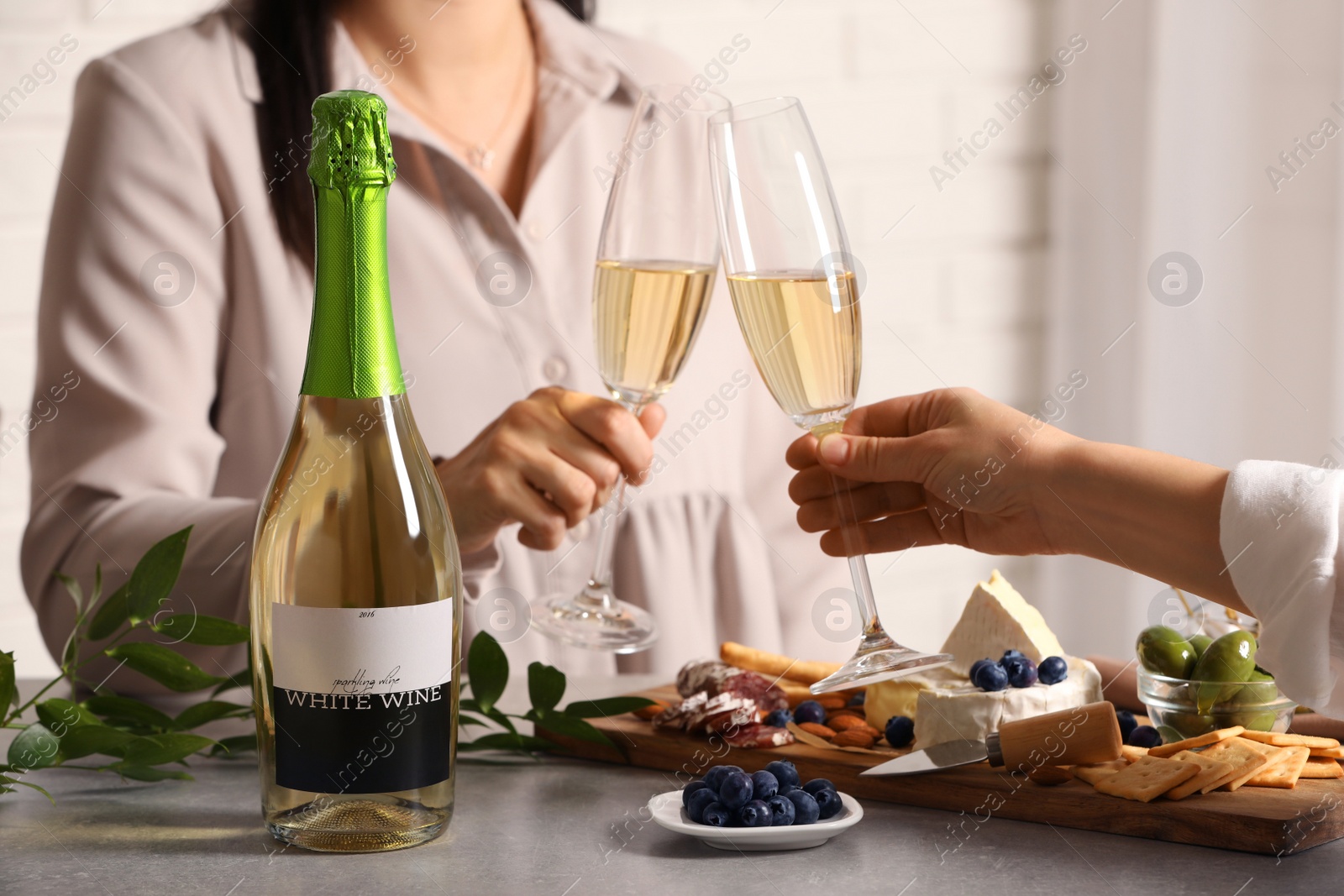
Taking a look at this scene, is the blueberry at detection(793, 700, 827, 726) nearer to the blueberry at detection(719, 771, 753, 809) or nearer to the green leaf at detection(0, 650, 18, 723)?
the blueberry at detection(719, 771, 753, 809)

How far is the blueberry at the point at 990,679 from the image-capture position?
839 mm

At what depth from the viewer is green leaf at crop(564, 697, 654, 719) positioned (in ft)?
2.96

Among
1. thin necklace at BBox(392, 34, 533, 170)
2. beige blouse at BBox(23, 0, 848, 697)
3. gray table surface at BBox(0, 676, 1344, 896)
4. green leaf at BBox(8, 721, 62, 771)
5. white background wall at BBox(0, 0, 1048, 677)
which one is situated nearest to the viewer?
gray table surface at BBox(0, 676, 1344, 896)

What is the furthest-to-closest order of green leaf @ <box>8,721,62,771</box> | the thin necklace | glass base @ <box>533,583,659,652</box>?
1. the thin necklace
2. glass base @ <box>533,583,659,652</box>
3. green leaf @ <box>8,721,62,771</box>

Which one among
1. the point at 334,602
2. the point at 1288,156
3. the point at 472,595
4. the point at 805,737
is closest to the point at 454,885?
the point at 334,602

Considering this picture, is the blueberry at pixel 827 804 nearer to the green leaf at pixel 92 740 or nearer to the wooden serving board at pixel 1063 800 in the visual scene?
the wooden serving board at pixel 1063 800

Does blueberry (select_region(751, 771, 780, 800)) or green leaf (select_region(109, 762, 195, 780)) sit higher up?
A: blueberry (select_region(751, 771, 780, 800))

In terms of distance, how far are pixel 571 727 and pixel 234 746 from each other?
0.25m

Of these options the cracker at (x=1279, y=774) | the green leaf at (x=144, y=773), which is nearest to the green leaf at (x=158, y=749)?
the green leaf at (x=144, y=773)

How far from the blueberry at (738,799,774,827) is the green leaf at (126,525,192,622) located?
39 centimetres

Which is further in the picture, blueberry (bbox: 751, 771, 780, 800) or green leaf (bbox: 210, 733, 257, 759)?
green leaf (bbox: 210, 733, 257, 759)

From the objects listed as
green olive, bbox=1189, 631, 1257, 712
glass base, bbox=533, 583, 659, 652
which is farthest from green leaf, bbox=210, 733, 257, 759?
green olive, bbox=1189, 631, 1257, 712

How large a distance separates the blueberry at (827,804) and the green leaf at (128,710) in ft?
1.50

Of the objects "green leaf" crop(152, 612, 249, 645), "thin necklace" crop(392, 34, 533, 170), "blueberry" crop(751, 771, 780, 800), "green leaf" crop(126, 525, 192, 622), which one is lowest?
"blueberry" crop(751, 771, 780, 800)
